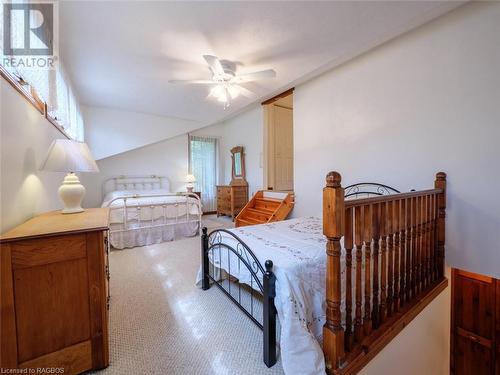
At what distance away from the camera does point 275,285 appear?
1.40 metres

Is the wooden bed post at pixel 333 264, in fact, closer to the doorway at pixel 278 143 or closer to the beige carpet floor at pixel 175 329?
the beige carpet floor at pixel 175 329

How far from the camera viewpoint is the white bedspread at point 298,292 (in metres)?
1.20

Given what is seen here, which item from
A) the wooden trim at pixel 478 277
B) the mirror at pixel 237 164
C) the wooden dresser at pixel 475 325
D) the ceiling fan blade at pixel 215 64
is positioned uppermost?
the ceiling fan blade at pixel 215 64

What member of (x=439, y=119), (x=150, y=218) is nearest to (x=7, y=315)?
(x=150, y=218)

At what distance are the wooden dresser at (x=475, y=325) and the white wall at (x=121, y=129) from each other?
5.75 m

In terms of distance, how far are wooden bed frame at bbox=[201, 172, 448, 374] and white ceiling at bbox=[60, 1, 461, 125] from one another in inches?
65.9

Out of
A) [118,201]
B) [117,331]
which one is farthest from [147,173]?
[117,331]

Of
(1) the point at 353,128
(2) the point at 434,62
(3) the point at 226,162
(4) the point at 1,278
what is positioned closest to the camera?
(4) the point at 1,278

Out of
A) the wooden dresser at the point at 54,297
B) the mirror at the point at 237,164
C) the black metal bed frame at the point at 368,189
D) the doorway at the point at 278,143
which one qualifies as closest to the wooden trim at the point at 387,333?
the black metal bed frame at the point at 368,189

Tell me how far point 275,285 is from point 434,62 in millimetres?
2765

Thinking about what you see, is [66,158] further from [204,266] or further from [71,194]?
[204,266]

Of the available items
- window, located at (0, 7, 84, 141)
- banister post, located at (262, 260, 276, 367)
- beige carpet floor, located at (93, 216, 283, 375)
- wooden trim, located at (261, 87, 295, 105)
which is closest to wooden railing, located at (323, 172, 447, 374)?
banister post, located at (262, 260, 276, 367)

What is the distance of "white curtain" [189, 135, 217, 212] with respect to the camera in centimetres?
635

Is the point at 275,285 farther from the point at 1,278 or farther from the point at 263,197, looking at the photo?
the point at 263,197
